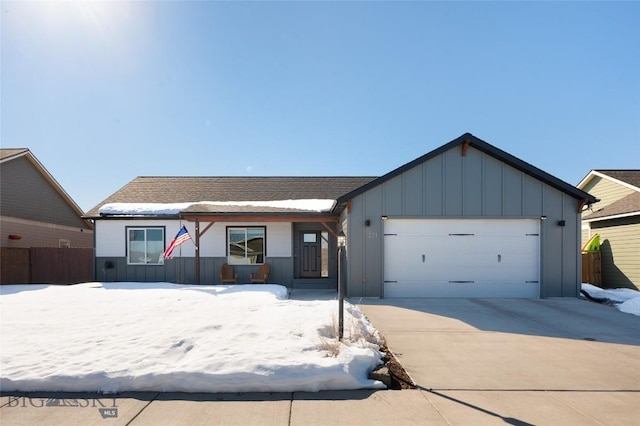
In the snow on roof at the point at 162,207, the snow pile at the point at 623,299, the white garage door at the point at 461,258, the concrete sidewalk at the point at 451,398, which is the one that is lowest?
the snow pile at the point at 623,299

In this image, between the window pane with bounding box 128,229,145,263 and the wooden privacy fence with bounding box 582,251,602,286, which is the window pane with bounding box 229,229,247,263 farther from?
the wooden privacy fence with bounding box 582,251,602,286

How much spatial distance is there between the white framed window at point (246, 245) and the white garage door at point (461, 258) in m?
4.92

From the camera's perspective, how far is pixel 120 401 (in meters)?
3.66

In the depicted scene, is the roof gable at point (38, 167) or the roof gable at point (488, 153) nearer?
the roof gable at point (488, 153)

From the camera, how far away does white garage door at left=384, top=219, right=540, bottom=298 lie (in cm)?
1009

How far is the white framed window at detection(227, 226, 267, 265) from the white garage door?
16.1 ft

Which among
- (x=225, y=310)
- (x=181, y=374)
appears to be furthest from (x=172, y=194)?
(x=181, y=374)

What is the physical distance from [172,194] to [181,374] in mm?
11944

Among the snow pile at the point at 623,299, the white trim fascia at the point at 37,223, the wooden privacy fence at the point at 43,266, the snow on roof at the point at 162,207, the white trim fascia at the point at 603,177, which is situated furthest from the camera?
the white trim fascia at the point at 37,223

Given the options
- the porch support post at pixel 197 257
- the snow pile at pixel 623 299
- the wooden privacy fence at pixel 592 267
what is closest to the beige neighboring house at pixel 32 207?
the porch support post at pixel 197 257

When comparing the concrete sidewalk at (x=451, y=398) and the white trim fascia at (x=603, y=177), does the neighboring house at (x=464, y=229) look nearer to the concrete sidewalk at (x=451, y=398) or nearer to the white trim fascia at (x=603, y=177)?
the concrete sidewalk at (x=451, y=398)

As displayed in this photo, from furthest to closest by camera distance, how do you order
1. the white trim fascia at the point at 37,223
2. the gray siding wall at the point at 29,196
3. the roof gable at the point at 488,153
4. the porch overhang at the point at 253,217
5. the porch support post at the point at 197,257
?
the gray siding wall at the point at 29,196
the white trim fascia at the point at 37,223
the porch support post at the point at 197,257
the porch overhang at the point at 253,217
the roof gable at the point at 488,153

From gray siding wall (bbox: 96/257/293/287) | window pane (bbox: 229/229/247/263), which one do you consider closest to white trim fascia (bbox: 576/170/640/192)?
gray siding wall (bbox: 96/257/293/287)

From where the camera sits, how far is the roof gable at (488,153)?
32.1 ft
